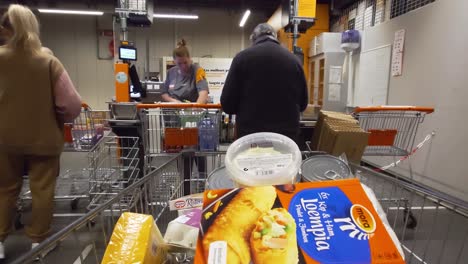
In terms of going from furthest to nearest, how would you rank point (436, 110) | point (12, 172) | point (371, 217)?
point (436, 110) → point (12, 172) → point (371, 217)

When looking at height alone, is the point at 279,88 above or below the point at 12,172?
above

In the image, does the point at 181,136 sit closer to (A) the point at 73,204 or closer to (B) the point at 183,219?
(B) the point at 183,219

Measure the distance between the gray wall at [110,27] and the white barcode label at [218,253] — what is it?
11.2 meters

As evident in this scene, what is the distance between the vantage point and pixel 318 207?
2.10ft

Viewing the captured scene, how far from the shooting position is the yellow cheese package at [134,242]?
58 cm

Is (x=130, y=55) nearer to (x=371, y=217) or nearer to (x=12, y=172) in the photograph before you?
(x=12, y=172)

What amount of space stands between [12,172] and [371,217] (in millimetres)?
2448

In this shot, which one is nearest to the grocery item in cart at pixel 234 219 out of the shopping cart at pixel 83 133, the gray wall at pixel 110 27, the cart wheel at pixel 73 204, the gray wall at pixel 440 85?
the shopping cart at pixel 83 133

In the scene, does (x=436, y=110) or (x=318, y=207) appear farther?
(x=436, y=110)

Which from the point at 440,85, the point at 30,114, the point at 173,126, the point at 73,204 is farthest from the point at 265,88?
the point at 440,85

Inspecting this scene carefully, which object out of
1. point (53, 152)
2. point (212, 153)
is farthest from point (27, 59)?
point (212, 153)

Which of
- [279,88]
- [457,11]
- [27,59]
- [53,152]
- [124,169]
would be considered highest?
[457,11]

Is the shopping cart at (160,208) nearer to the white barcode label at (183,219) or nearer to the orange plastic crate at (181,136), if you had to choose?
the white barcode label at (183,219)

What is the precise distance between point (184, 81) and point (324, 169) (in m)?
2.41
